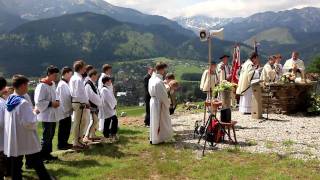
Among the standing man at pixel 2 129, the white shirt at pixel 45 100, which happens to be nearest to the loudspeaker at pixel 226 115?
the white shirt at pixel 45 100

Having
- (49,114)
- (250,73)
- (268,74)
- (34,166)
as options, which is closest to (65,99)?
(49,114)

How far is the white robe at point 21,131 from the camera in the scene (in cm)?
933

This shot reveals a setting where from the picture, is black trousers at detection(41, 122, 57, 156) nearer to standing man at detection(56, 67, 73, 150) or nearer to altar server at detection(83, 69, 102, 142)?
standing man at detection(56, 67, 73, 150)

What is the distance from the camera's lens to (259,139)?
15023 millimetres

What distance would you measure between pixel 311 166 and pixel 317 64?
7626 cm

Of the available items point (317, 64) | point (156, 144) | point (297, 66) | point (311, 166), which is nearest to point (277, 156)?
point (311, 166)

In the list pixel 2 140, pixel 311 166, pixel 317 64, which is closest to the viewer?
pixel 2 140

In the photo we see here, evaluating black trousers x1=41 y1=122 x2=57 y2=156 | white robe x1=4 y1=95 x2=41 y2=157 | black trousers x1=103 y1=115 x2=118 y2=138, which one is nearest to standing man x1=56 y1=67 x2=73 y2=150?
black trousers x1=41 y1=122 x2=57 y2=156

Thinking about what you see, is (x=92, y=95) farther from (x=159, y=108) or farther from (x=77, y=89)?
(x=159, y=108)

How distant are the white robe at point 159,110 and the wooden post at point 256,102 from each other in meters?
6.42

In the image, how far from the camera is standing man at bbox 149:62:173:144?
14.3 m

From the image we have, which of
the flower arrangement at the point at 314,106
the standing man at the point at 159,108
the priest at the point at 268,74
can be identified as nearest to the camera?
the standing man at the point at 159,108

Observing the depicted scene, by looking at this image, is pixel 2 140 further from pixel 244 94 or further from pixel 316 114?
pixel 316 114

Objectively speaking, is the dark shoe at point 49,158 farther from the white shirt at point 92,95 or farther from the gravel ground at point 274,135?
the gravel ground at point 274,135
